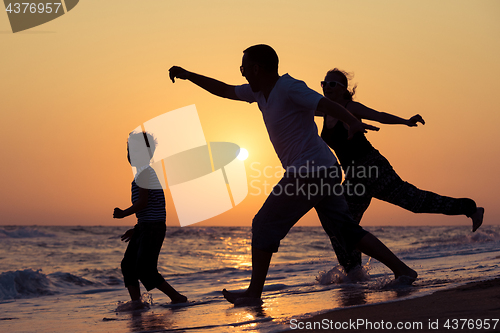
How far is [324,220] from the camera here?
12.3ft

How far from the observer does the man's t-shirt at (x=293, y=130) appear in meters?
2.99

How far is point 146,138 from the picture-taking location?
14.9 ft

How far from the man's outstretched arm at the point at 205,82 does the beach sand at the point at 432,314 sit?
5.64ft

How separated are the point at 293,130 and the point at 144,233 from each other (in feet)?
6.23

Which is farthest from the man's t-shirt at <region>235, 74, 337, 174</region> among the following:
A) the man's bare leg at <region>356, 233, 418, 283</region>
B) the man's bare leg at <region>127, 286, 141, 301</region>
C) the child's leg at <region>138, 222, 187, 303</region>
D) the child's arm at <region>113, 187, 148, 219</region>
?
the man's bare leg at <region>127, 286, 141, 301</region>

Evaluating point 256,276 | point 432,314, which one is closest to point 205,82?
point 256,276

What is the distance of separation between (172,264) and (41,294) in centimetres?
431

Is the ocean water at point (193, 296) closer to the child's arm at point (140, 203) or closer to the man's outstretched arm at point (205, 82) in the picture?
the child's arm at point (140, 203)

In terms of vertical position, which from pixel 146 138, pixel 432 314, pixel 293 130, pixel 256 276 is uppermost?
pixel 146 138

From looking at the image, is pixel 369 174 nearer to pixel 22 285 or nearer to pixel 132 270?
pixel 132 270

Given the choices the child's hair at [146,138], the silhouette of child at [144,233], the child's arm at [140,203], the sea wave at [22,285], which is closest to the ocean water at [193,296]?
the sea wave at [22,285]

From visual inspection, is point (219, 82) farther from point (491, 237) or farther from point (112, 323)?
point (491, 237)

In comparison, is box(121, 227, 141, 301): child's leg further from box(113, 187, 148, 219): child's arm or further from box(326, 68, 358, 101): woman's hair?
box(326, 68, 358, 101): woman's hair

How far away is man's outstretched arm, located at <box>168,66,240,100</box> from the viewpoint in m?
3.54
